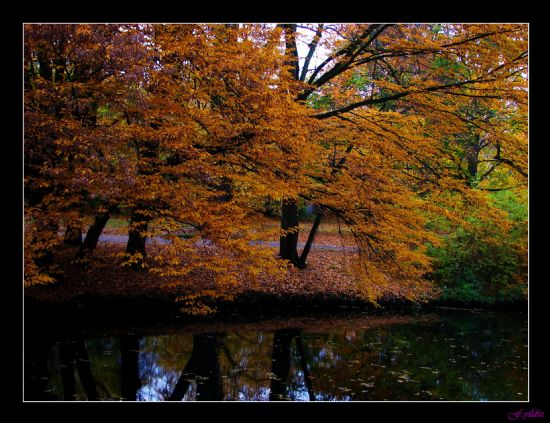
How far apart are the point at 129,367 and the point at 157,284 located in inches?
127

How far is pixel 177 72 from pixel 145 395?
471cm

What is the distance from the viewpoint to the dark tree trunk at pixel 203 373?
7692 millimetres

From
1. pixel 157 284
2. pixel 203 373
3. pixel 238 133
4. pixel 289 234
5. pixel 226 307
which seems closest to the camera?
pixel 203 373

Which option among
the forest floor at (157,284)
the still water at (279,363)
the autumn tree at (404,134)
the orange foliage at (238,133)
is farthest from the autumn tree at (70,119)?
the autumn tree at (404,134)

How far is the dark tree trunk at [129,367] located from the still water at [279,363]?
0.02 m

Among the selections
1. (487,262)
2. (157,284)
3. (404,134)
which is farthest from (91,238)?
(487,262)

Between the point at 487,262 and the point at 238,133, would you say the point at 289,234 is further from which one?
the point at 238,133

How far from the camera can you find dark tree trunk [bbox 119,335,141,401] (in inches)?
301

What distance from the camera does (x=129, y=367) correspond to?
27.8ft

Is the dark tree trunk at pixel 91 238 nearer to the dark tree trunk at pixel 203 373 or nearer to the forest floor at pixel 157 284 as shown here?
the forest floor at pixel 157 284

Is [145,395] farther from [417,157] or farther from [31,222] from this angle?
[417,157]
